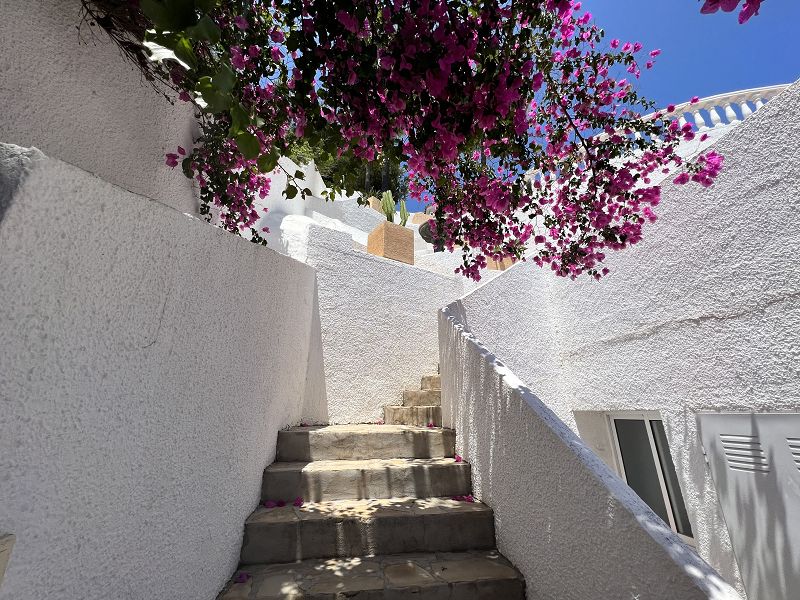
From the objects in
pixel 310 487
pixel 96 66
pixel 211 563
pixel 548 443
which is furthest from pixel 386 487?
pixel 96 66

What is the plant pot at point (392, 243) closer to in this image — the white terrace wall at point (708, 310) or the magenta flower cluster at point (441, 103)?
the white terrace wall at point (708, 310)

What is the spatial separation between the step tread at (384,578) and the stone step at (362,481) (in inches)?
21.9

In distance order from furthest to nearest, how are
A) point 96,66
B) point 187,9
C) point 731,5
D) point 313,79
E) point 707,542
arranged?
point 707,542 < point 96,66 < point 313,79 < point 187,9 < point 731,5

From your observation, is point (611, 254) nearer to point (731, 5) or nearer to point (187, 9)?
point (731, 5)

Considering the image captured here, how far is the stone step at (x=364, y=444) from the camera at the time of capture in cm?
368

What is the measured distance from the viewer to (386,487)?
3.29 meters

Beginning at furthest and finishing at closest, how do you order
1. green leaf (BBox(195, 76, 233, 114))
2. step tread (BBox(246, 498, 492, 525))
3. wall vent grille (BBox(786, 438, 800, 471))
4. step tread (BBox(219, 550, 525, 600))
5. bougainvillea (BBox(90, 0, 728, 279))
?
1. wall vent grille (BBox(786, 438, 800, 471))
2. step tread (BBox(246, 498, 492, 525))
3. step tread (BBox(219, 550, 525, 600))
4. bougainvillea (BBox(90, 0, 728, 279))
5. green leaf (BBox(195, 76, 233, 114))

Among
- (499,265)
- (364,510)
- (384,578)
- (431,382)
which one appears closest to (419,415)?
(431,382)

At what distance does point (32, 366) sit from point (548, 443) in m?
2.15

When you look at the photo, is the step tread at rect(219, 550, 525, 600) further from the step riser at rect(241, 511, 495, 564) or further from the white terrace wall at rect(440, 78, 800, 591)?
the white terrace wall at rect(440, 78, 800, 591)

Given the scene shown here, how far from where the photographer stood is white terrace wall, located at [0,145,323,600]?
1.15 m

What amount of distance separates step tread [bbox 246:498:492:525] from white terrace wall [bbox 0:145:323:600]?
0.31 meters

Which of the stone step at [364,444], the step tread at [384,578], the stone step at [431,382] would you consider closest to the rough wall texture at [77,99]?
the stone step at [364,444]

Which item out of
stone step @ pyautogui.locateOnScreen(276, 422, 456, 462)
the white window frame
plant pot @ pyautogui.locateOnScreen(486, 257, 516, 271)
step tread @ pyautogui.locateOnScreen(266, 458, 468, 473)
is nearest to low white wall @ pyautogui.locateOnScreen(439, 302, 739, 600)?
step tread @ pyautogui.locateOnScreen(266, 458, 468, 473)
